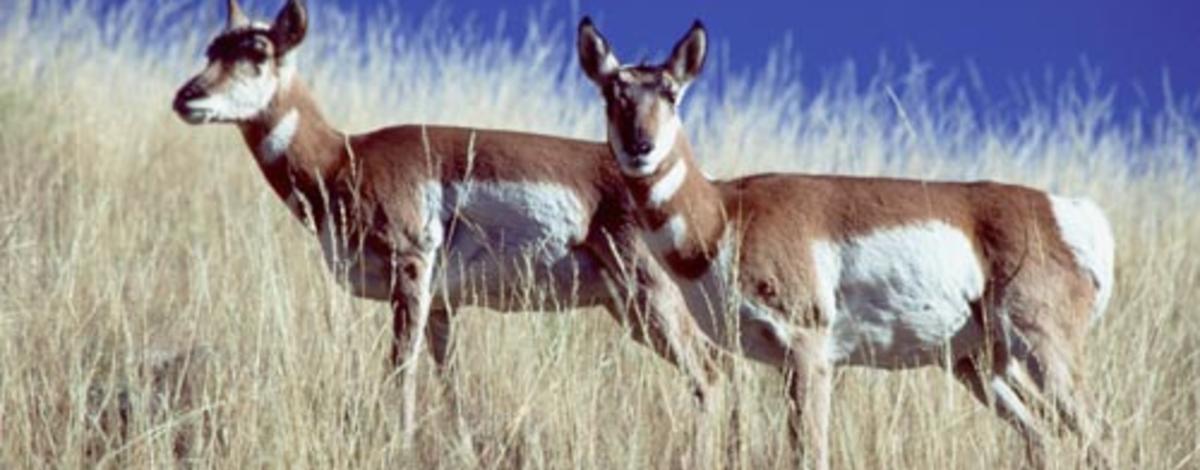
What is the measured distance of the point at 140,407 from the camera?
19.9ft

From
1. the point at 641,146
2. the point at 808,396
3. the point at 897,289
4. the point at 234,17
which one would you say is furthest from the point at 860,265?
the point at 234,17

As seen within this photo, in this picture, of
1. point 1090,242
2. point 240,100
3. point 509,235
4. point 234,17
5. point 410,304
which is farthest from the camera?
point 234,17

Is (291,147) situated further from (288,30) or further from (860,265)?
(860,265)

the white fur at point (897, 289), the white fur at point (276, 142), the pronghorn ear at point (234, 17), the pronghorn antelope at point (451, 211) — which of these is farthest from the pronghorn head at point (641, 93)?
the pronghorn ear at point (234, 17)

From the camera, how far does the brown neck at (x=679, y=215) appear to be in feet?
20.3

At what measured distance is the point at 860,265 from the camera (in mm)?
6297

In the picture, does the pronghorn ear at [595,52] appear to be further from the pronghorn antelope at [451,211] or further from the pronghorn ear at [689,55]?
the pronghorn antelope at [451,211]

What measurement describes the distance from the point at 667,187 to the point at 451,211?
1.31 m

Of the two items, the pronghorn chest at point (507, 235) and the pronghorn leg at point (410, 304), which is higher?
the pronghorn chest at point (507, 235)

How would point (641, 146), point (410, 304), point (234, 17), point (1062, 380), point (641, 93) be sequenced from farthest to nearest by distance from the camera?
1. point (234, 17)
2. point (410, 304)
3. point (1062, 380)
4. point (641, 93)
5. point (641, 146)

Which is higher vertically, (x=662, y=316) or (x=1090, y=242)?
(x=1090, y=242)

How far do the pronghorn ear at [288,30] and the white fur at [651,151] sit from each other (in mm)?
1853

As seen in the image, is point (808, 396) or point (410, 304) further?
point (410, 304)

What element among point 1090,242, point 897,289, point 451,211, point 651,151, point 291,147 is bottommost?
point 897,289
